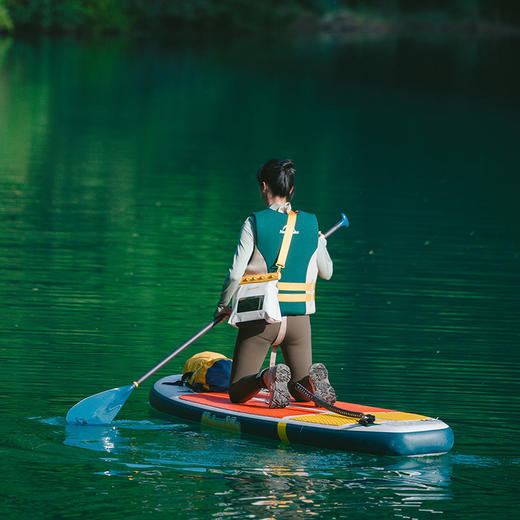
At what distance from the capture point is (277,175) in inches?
324

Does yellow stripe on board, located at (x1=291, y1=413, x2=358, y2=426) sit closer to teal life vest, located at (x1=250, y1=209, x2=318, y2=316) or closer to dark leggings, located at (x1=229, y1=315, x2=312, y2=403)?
dark leggings, located at (x1=229, y1=315, x2=312, y2=403)

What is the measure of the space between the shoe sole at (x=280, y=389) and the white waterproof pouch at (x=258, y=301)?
0.31 metres

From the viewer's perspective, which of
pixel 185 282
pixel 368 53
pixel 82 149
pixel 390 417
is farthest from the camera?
pixel 368 53

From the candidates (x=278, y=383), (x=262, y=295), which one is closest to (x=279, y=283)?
(x=262, y=295)

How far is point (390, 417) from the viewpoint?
26.5ft

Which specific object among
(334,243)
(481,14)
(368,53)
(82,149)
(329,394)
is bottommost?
(329,394)

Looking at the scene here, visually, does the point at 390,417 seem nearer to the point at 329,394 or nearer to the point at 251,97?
the point at 329,394

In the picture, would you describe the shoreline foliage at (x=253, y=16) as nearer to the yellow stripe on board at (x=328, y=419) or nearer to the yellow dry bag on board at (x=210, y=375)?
the yellow dry bag on board at (x=210, y=375)

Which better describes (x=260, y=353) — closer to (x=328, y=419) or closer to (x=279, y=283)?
(x=279, y=283)

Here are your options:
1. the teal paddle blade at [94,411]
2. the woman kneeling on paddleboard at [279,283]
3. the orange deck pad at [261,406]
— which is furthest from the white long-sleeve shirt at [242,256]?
the teal paddle blade at [94,411]

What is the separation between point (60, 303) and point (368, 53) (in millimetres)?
52645

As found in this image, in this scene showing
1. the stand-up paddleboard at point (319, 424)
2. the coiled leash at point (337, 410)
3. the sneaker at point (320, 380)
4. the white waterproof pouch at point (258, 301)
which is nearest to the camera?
the stand-up paddleboard at point (319, 424)

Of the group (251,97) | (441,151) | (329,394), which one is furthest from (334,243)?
(251,97)

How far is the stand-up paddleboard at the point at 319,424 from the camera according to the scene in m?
7.79
